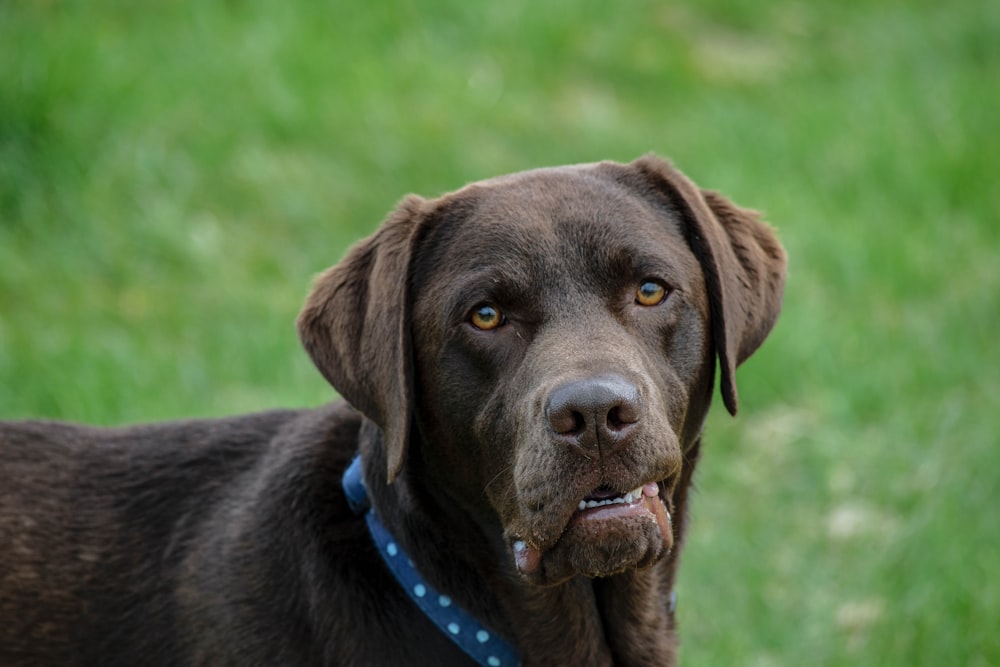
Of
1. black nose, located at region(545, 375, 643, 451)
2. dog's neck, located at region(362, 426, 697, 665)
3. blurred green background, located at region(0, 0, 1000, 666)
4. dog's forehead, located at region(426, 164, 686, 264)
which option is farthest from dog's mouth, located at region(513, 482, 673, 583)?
blurred green background, located at region(0, 0, 1000, 666)

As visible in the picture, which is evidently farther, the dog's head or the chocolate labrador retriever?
the chocolate labrador retriever

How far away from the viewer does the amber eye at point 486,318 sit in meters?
3.54

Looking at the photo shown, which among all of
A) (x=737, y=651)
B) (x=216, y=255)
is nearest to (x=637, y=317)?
(x=737, y=651)

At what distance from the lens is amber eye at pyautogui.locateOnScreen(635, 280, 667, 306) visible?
357cm

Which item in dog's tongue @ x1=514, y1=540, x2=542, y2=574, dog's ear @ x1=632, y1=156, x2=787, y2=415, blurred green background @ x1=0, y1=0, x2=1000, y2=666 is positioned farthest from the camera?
blurred green background @ x1=0, y1=0, x2=1000, y2=666

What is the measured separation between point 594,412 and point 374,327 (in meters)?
0.77

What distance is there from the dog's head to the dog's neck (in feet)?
0.30

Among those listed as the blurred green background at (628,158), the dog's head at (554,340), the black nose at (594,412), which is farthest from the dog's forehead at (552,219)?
the blurred green background at (628,158)

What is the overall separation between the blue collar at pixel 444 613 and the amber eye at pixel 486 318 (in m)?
0.59

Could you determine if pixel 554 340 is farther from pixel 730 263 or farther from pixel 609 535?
pixel 730 263

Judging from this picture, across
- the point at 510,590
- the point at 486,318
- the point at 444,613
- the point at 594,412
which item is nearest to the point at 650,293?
the point at 486,318

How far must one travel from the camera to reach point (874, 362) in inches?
258

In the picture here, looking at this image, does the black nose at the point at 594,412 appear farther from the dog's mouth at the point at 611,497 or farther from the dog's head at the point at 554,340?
the dog's mouth at the point at 611,497

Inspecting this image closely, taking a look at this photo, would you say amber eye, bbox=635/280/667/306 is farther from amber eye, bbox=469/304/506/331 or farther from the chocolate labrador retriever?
amber eye, bbox=469/304/506/331
